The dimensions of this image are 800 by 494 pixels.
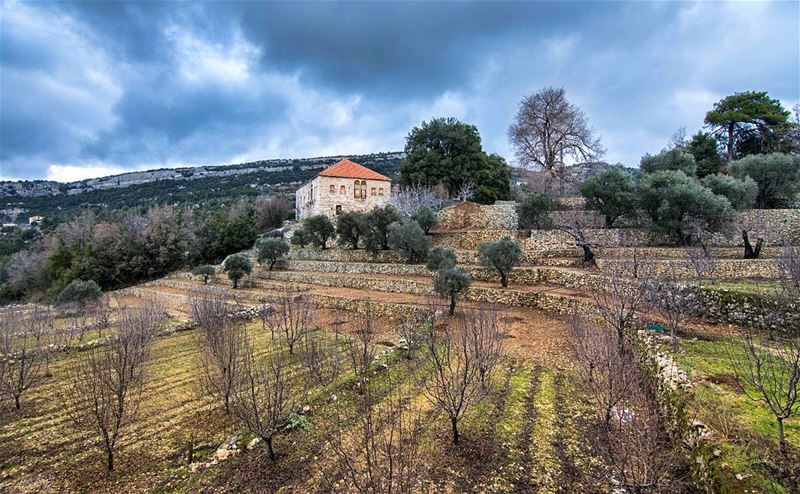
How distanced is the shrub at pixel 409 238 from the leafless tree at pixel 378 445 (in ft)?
51.4

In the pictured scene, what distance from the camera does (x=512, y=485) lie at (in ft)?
17.8

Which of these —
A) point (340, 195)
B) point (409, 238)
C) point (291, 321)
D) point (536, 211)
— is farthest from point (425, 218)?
point (340, 195)

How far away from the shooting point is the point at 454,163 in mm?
39031

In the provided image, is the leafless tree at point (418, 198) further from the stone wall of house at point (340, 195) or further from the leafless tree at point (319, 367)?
the leafless tree at point (319, 367)

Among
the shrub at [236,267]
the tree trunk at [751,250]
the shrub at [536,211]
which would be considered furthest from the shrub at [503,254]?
the shrub at [236,267]

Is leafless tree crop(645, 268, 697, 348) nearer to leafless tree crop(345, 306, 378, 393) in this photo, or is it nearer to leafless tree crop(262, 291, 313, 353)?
leafless tree crop(345, 306, 378, 393)

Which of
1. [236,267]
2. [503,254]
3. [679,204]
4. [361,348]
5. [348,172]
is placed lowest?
[361,348]

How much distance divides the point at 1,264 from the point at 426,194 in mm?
55075

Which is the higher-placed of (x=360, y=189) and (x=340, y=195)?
(x=360, y=189)

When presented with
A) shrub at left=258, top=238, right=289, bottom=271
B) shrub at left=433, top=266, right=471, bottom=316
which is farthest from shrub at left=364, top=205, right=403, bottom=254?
shrub at left=433, top=266, right=471, bottom=316

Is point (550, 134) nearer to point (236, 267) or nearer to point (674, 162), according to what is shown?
point (674, 162)

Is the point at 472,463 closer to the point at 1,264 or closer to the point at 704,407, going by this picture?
the point at 704,407

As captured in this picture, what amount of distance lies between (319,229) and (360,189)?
1488cm

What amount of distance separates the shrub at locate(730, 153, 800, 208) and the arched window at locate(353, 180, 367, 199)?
1335 inches
